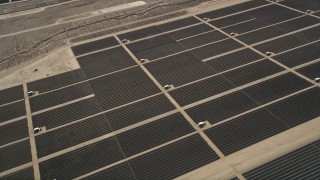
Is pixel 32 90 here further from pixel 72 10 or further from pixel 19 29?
pixel 72 10

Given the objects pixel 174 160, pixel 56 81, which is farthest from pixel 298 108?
pixel 56 81

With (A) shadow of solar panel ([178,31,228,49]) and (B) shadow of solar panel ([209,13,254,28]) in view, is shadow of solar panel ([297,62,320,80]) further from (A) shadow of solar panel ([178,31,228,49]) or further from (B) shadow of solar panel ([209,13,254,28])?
(B) shadow of solar panel ([209,13,254,28])

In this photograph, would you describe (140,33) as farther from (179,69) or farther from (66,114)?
A: (66,114)

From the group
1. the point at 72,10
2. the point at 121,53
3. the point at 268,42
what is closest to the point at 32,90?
the point at 121,53

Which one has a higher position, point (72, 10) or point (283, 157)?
point (72, 10)

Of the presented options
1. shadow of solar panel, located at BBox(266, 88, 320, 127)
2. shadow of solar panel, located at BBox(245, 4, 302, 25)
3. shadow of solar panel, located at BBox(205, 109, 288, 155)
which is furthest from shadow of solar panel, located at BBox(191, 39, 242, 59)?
shadow of solar panel, located at BBox(205, 109, 288, 155)

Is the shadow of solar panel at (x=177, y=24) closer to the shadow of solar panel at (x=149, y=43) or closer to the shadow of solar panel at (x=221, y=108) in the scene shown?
the shadow of solar panel at (x=149, y=43)
